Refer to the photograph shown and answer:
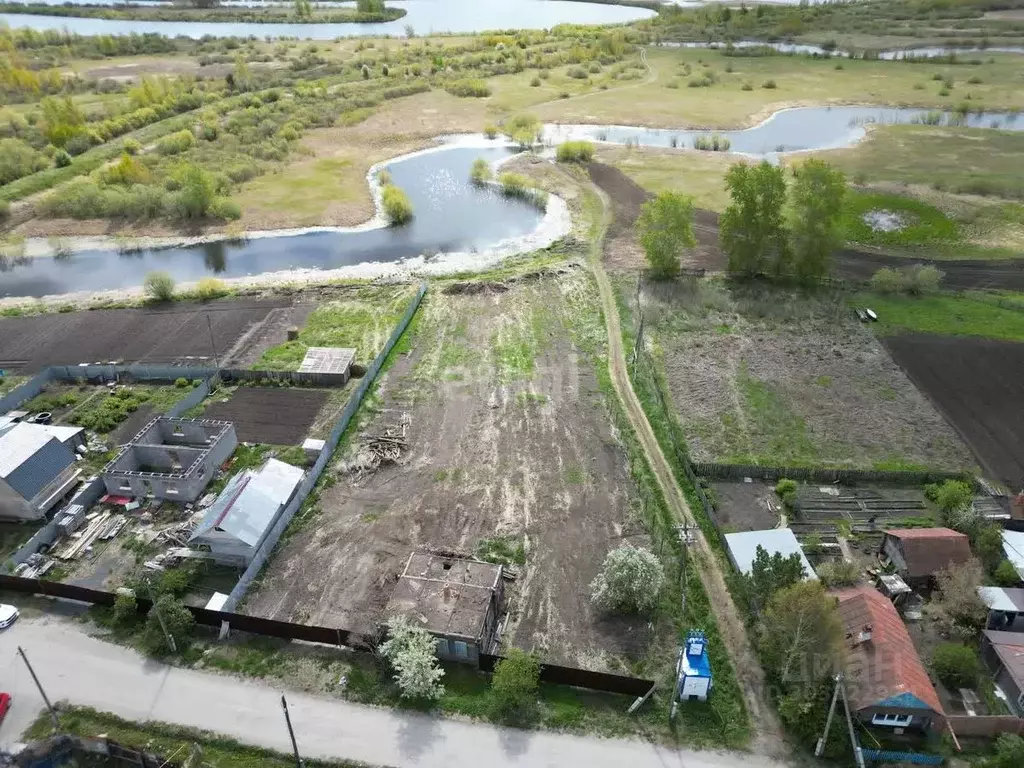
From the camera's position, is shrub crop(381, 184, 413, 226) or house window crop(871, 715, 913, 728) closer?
house window crop(871, 715, 913, 728)

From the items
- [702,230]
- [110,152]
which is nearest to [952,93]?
[702,230]

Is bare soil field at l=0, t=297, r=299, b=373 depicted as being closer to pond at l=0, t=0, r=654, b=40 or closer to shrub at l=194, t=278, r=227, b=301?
shrub at l=194, t=278, r=227, b=301

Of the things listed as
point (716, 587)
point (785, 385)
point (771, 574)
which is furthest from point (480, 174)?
point (771, 574)

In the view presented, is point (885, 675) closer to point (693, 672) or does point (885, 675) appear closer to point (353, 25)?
point (693, 672)

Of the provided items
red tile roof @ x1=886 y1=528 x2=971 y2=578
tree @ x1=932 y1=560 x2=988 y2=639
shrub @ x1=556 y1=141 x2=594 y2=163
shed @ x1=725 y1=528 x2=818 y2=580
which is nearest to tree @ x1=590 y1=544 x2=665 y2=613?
shed @ x1=725 y1=528 x2=818 y2=580

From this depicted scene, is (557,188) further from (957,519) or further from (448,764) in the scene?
(448,764)

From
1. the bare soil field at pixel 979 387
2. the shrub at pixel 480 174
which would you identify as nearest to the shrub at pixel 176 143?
the shrub at pixel 480 174
